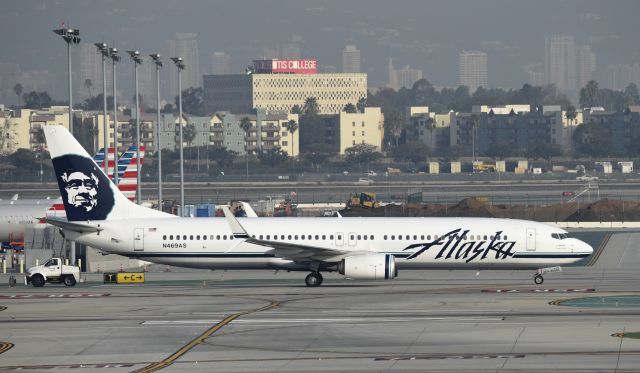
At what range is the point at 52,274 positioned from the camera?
73000 mm

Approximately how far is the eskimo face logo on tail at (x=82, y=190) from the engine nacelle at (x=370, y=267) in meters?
13.3

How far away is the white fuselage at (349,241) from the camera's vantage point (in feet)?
229

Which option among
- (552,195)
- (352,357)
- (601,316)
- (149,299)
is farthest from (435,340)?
(552,195)

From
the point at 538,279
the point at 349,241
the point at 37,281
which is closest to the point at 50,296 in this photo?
the point at 37,281

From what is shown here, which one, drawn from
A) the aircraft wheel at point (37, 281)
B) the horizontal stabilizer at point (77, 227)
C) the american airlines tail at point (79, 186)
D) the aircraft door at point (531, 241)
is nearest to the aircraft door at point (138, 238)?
the american airlines tail at point (79, 186)

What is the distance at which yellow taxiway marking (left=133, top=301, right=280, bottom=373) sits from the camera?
145 ft

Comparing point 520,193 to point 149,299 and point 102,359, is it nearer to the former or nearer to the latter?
point 149,299

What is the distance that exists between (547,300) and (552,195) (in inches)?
4810

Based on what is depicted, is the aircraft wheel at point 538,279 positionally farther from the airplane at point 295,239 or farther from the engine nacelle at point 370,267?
the engine nacelle at point 370,267

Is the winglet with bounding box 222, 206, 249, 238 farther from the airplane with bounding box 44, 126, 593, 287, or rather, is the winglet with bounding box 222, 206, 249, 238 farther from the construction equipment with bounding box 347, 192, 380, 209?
the construction equipment with bounding box 347, 192, 380, 209

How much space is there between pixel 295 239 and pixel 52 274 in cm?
1352

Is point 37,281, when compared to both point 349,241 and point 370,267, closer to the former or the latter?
point 349,241

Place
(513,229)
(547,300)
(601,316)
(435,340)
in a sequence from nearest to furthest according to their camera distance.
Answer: (435,340) < (601,316) < (547,300) < (513,229)

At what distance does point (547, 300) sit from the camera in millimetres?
61312
